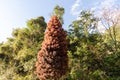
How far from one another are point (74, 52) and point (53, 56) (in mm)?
4273

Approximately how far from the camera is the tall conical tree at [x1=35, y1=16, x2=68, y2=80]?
702 inches

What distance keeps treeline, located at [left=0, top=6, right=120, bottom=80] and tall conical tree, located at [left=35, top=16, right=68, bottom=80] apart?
165 centimetres

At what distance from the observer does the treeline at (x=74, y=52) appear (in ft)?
67.6

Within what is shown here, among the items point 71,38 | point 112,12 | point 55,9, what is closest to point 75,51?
point 71,38

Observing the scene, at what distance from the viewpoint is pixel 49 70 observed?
705 inches

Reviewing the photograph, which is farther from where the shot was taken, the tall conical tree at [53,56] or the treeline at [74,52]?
the treeline at [74,52]

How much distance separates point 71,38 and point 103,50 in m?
3.48

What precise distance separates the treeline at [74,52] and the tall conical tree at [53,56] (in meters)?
1.65

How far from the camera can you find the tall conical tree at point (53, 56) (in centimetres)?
1782

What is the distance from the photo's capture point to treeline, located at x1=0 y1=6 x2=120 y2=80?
67.6ft

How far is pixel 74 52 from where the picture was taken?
71.5 ft

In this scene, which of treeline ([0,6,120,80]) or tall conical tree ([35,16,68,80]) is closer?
tall conical tree ([35,16,68,80])

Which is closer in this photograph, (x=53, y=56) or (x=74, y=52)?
(x=53, y=56)

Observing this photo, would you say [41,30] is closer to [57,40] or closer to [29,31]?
[29,31]
